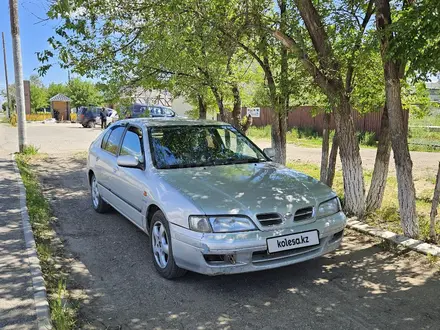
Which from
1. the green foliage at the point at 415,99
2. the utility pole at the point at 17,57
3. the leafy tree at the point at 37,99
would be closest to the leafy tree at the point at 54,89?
the leafy tree at the point at 37,99

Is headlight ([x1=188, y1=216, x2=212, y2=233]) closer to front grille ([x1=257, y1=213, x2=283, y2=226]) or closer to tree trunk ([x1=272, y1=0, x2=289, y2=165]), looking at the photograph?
front grille ([x1=257, y1=213, x2=283, y2=226])

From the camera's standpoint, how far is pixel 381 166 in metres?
6.11

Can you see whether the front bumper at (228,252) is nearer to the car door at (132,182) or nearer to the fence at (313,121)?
the car door at (132,182)

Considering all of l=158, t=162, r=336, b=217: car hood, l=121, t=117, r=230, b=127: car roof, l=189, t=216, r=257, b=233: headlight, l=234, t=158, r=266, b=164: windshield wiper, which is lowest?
l=189, t=216, r=257, b=233: headlight

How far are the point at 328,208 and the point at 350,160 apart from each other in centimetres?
208

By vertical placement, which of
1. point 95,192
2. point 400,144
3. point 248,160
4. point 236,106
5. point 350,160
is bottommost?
point 95,192

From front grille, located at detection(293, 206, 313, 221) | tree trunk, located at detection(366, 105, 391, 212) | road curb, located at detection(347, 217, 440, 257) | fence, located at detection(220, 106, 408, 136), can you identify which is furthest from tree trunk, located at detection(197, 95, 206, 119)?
front grille, located at detection(293, 206, 313, 221)

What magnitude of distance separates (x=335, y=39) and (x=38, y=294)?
16.2ft

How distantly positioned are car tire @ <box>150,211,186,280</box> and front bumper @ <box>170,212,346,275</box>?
14cm

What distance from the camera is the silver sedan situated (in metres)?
3.50

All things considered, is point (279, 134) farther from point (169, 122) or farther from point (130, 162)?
point (130, 162)

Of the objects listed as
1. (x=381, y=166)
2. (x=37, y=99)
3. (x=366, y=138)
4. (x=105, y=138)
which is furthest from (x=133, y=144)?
(x=37, y=99)

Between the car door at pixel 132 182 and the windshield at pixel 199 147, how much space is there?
23 centimetres

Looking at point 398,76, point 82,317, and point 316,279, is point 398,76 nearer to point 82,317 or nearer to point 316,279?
point 316,279
